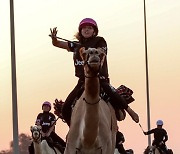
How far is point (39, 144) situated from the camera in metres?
19.0

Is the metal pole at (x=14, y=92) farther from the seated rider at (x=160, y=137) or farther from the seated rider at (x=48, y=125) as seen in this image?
the seated rider at (x=160, y=137)

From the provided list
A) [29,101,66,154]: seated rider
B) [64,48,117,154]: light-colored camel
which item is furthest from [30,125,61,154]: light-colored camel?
[64,48,117,154]: light-colored camel

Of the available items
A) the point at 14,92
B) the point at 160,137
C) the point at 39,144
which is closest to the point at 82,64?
the point at 39,144

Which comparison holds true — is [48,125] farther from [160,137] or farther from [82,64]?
[82,64]

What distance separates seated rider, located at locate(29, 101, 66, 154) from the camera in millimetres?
19469

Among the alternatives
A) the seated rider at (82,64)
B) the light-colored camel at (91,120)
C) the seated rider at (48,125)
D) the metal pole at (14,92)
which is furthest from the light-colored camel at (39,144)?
the light-colored camel at (91,120)

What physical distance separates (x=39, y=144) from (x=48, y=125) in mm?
831

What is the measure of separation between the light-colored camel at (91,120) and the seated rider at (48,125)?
8912mm

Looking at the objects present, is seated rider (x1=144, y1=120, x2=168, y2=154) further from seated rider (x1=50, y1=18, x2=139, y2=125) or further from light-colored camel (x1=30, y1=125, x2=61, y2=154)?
seated rider (x1=50, y1=18, x2=139, y2=125)

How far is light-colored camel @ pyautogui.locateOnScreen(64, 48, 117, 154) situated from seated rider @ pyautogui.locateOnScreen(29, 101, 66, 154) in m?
8.91

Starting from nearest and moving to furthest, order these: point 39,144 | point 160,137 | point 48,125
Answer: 1. point 39,144
2. point 48,125
3. point 160,137

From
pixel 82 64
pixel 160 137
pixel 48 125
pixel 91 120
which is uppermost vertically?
pixel 160 137

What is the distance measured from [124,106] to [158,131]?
55.0 feet

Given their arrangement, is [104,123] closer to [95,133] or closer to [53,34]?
[95,133]
